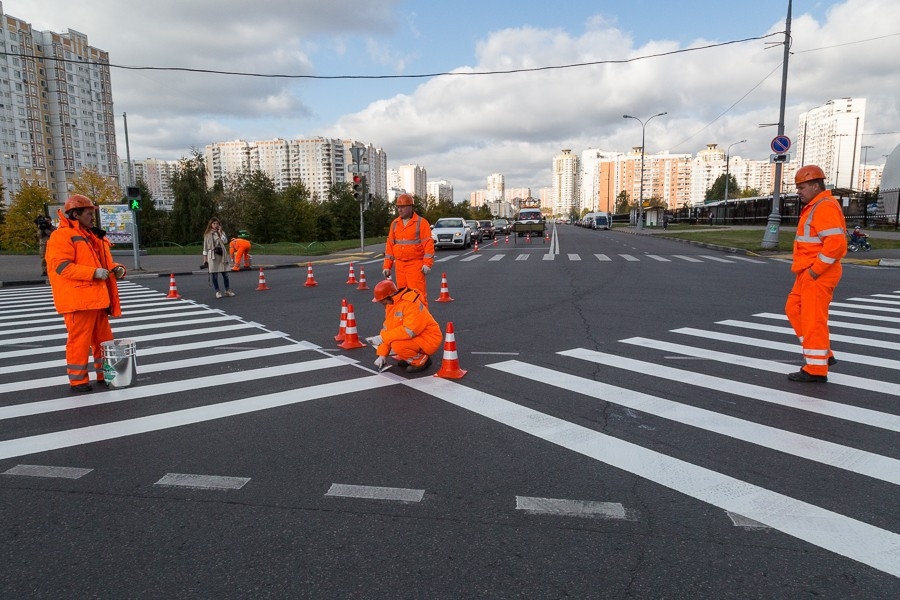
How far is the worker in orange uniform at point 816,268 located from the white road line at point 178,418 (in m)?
4.35

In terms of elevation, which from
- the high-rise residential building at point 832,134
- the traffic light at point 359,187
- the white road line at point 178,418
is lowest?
the white road line at point 178,418

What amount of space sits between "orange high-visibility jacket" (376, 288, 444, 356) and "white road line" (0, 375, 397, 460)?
1.55ft

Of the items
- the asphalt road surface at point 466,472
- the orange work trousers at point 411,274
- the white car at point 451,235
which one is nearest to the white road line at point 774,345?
the asphalt road surface at point 466,472

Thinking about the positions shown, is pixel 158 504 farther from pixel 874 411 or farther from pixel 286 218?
pixel 286 218

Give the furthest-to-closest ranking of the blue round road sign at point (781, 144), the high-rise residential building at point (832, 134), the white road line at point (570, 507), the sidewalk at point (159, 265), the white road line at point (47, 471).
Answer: the high-rise residential building at point (832, 134), the blue round road sign at point (781, 144), the sidewalk at point (159, 265), the white road line at point (47, 471), the white road line at point (570, 507)

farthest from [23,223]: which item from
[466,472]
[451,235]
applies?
[466,472]

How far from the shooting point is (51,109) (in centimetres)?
10600

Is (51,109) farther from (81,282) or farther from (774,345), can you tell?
(774,345)

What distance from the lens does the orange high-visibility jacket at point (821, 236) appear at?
542cm

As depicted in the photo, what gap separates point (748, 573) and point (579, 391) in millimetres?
2916

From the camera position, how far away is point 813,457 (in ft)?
13.1

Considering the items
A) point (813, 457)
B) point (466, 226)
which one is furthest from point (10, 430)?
point (466, 226)

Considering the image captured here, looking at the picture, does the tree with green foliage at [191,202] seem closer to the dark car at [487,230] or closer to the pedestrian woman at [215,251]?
the dark car at [487,230]

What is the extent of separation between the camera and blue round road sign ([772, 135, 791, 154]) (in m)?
21.5
